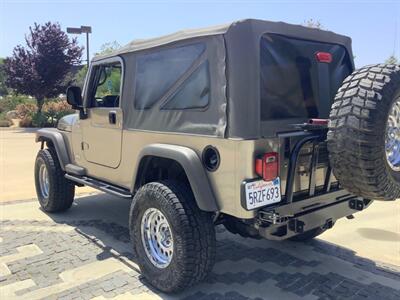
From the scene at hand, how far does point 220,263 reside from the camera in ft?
13.1

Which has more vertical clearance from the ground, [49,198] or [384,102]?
[384,102]

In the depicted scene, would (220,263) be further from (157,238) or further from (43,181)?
(43,181)

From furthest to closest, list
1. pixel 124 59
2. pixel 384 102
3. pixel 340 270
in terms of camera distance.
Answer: pixel 124 59 → pixel 340 270 → pixel 384 102

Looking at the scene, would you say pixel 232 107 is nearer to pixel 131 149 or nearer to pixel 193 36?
pixel 193 36

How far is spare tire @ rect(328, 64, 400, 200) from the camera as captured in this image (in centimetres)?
262

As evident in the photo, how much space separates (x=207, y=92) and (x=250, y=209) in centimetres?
97

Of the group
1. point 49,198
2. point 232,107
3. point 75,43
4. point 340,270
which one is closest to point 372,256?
point 340,270

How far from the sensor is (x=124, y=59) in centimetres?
414

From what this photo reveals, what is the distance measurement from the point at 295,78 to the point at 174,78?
3.36 ft

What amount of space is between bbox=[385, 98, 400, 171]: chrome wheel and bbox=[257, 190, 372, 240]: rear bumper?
593mm

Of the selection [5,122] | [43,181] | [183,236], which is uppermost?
[183,236]

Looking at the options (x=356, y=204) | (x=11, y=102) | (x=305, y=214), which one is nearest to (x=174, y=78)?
(x=305, y=214)

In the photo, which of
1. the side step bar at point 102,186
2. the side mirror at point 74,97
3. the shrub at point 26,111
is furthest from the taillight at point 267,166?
the shrub at point 26,111

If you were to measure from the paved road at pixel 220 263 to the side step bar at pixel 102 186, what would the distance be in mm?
643
